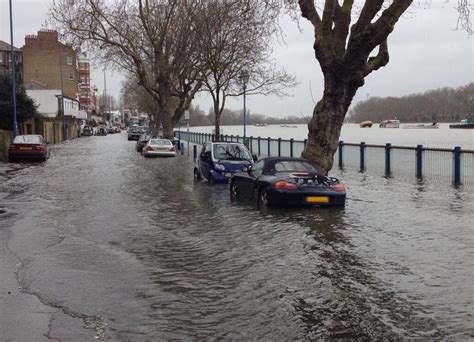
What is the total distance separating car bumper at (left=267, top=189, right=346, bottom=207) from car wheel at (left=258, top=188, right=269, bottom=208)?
0.20 m

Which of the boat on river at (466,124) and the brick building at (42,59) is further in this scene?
the brick building at (42,59)

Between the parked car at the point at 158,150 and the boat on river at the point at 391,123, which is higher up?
the boat on river at the point at 391,123

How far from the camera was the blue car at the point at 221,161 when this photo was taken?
61.8ft

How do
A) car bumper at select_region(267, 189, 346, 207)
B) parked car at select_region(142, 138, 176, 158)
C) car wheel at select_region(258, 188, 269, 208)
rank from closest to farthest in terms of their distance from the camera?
car bumper at select_region(267, 189, 346, 207) → car wheel at select_region(258, 188, 269, 208) → parked car at select_region(142, 138, 176, 158)

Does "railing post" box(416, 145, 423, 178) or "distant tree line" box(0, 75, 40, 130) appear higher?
"distant tree line" box(0, 75, 40, 130)

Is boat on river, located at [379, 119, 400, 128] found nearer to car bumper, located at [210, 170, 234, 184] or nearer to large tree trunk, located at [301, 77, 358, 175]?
car bumper, located at [210, 170, 234, 184]

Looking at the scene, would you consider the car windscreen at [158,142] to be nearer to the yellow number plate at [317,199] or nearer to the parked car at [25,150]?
the parked car at [25,150]

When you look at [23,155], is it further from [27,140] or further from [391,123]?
[391,123]

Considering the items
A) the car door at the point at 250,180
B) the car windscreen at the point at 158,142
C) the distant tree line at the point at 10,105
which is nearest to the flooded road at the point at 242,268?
the car door at the point at 250,180

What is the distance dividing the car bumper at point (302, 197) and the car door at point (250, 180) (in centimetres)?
119

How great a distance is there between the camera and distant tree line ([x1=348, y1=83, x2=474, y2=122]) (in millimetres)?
51844

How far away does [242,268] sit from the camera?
24.4ft

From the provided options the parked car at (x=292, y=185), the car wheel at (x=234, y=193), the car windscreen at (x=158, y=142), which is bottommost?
the car wheel at (x=234, y=193)

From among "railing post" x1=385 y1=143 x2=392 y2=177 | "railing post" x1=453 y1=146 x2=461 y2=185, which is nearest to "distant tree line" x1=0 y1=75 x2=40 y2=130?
"railing post" x1=385 y1=143 x2=392 y2=177
